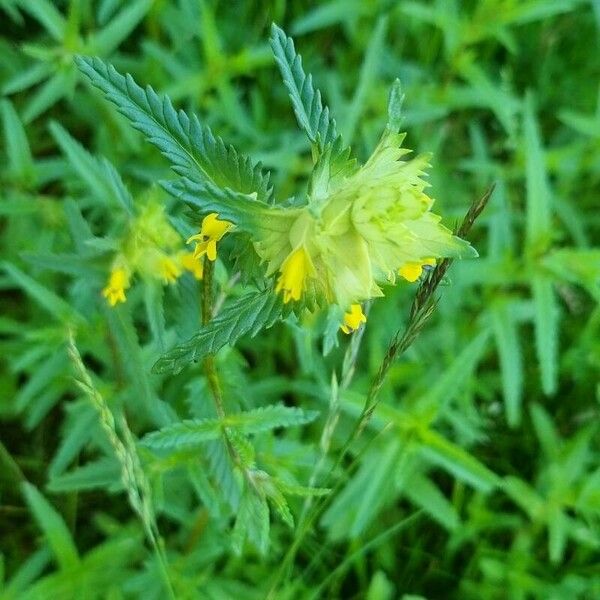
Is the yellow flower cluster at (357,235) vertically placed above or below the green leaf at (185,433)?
above

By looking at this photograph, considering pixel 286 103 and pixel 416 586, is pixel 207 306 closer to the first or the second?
pixel 416 586

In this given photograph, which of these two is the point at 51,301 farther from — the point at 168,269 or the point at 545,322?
the point at 545,322

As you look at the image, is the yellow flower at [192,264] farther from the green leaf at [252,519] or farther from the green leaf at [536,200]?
the green leaf at [536,200]

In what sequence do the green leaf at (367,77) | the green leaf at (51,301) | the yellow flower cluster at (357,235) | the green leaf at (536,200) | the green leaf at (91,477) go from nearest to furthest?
the yellow flower cluster at (357,235) → the green leaf at (91,477) → the green leaf at (51,301) → the green leaf at (536,200) → the green leaf at (367,77)

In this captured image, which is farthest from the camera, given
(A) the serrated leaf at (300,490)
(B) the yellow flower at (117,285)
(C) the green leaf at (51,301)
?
(C) the green leaf at (51,301)

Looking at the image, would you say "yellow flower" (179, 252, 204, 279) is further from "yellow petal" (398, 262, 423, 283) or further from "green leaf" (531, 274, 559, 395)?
"green leaf" (531, 274, 559, 395)

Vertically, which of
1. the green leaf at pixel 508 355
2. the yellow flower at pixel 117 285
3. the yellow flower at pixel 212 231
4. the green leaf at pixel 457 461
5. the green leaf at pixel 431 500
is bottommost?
the green leaf at pixel 431 500

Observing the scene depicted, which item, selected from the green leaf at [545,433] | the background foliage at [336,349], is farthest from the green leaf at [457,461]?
the green leaf at [545,433]

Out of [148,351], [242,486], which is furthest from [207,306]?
[148,351]
